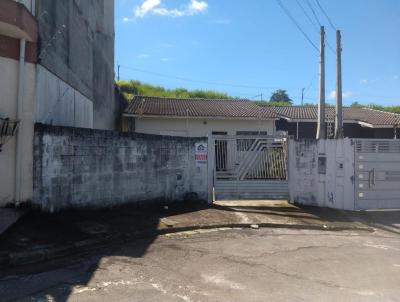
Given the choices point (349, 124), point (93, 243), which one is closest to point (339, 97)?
point (93, 243)

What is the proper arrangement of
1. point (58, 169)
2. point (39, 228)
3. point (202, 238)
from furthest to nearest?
point (58, 169) < point (202, 238) < point (39, 228)

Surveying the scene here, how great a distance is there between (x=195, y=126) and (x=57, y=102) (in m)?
16.1

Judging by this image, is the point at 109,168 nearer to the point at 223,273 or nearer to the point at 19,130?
the point at 19,130

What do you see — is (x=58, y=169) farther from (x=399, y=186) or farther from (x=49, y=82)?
(x=399, y=186)

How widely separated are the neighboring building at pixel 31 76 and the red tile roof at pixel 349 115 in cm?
2054

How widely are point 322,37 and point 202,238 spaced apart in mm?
13199

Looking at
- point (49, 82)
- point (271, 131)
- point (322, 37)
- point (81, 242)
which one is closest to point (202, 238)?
point (81, 242)

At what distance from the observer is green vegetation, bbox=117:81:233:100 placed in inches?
1580

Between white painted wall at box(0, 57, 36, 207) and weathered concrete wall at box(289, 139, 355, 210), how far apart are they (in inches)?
298

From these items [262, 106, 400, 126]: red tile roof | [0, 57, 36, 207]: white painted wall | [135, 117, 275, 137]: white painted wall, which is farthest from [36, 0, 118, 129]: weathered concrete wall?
[262, 106, 400, 126]: red tile roof

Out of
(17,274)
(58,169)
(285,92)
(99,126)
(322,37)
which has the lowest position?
(17,274)

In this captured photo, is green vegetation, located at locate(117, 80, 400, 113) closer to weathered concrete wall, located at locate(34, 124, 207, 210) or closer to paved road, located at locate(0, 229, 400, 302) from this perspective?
weathered concrete wall, located at locate(34, 124, 207, 210)

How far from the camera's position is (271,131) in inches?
1113

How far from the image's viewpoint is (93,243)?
8.25 meters
